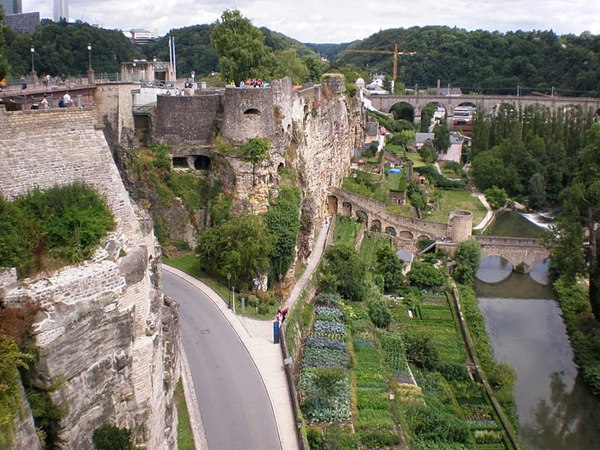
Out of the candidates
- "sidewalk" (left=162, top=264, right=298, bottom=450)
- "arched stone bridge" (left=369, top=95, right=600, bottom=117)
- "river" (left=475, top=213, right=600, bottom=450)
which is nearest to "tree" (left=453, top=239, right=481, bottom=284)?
"river" (left=475, top=213, right=600, bottom=450)

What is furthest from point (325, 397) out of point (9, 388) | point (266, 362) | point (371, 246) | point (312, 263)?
point (371, 246)

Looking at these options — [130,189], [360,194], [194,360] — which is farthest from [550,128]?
[194,360]

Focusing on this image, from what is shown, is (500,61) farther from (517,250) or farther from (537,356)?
(537,356)

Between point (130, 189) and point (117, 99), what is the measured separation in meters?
4.91

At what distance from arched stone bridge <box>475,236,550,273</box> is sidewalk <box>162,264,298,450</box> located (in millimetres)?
26334

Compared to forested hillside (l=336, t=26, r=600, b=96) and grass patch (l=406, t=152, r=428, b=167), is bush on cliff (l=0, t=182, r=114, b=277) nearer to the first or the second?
grass patch (l=406, t=152, r=428, b=167)

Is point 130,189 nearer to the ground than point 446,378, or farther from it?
farther from it

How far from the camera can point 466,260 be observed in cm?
4669

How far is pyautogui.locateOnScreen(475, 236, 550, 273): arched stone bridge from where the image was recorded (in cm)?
4944

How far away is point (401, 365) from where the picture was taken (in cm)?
3145

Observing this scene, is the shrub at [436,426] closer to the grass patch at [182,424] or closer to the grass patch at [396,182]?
the grass patch at [182,424]

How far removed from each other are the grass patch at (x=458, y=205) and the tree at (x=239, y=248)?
3075 cm

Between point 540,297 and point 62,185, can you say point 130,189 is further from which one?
point 540,297

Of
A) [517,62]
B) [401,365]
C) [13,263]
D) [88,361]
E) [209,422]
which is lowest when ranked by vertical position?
[401,365]
